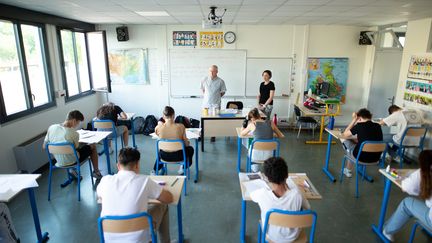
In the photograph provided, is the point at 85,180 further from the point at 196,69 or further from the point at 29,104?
the point at 196,69

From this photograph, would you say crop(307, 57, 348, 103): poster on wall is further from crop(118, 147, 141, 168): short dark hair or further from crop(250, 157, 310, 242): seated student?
crop(118, 147, 141, 168): short dark hair

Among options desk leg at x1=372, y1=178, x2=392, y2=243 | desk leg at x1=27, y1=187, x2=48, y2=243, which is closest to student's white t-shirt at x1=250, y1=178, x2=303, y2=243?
desk leg at x1=372, y1=178, x2=392, y2=243

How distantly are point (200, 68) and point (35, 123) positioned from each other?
4.02 metres

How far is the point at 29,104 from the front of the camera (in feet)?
16.0

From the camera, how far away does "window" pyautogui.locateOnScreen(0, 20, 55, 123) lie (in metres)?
4.43

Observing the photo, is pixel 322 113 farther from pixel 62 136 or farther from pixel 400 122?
pixel 62 136

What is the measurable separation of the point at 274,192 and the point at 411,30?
540 cm

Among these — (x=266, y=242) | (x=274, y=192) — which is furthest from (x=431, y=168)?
(x=266, y=242)

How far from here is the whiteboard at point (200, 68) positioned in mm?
7270

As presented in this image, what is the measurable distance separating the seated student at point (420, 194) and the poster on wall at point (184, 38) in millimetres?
5817

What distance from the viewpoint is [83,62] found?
698 centimetres

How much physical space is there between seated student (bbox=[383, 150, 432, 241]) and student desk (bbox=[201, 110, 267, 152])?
307 centimetres

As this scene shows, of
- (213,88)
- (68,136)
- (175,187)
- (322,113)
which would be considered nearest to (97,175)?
(68,136)

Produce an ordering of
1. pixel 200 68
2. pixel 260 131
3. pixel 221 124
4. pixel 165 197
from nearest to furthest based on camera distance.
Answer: pixel 165 197 → pixel 260 131 → pixel 221 124 → pixel 200 68
